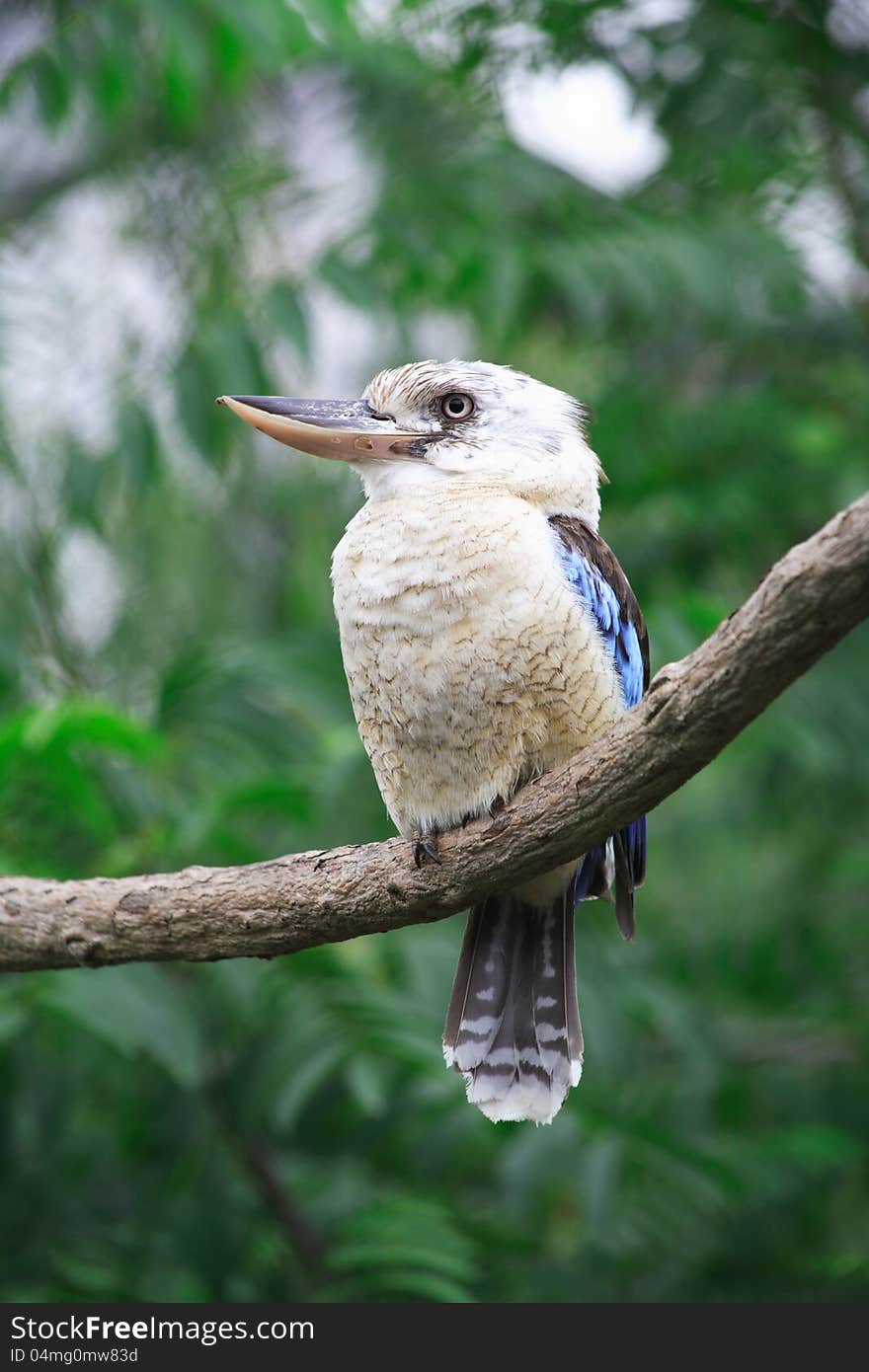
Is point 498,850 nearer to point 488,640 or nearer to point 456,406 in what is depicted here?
point 488,640

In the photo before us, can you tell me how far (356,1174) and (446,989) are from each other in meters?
0.89

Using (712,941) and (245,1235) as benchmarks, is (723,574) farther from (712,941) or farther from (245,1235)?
(245,1235)

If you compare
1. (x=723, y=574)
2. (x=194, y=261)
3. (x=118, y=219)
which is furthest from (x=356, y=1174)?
(x=118, y=219)

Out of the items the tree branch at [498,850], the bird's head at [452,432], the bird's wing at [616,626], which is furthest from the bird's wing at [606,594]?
the tree branch at [498,850]

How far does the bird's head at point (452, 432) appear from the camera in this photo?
3.23 metres

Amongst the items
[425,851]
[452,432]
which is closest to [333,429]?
[452,432]

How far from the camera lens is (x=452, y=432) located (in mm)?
3338

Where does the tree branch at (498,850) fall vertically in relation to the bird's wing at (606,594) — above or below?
below

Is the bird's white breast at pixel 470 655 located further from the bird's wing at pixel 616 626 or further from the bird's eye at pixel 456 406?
the bird's eye at pixel 456 406

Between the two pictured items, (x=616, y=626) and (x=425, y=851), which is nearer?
(x=425, y=851)

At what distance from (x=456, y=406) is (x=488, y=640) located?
753 millimetres

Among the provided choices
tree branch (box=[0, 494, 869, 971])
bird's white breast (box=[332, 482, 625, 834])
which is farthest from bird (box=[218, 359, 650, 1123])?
tree branch (box=[0, 494, 869, 971])

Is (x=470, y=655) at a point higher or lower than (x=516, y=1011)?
higher

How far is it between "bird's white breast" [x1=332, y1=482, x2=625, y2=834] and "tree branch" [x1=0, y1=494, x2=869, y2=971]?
157 mm
